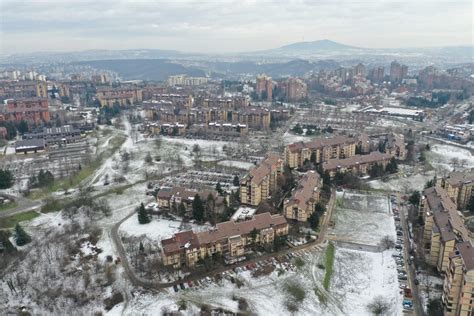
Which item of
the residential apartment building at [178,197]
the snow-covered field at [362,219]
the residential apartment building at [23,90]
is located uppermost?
the residential apartment building at [23,90]

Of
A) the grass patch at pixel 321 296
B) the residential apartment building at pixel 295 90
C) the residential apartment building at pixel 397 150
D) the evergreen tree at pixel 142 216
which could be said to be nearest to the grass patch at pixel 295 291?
the grass patch at pixel 321 296

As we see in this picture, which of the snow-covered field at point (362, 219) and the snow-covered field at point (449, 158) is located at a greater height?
the snow-covered field at point (449, 158)

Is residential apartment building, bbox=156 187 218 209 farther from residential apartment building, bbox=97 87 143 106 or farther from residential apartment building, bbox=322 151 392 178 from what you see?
residential apartment building, bbox=97 87 143 106

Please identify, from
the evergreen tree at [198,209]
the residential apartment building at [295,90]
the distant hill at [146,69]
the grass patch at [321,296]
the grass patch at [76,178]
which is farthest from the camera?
the distant hill at [146,69]

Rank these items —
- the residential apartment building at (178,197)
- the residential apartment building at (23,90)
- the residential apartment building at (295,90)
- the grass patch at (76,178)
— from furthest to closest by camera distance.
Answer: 1. the residential apartment building at (295,90)
2. the residential apartment building at (23,90)
3. the grass patch at (76,178)
4. the residential apartment building at (178,197)

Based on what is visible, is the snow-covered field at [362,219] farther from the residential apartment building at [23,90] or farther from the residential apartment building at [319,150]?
the residential apartment building at [23,90]

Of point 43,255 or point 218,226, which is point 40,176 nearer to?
point 43,255
